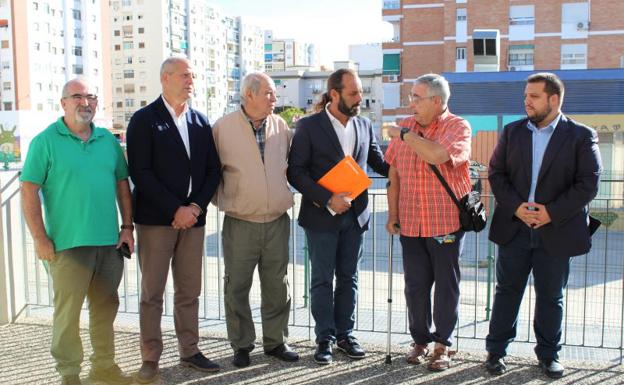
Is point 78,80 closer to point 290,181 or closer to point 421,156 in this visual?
point 290,181

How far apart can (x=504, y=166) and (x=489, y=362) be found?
1281mm

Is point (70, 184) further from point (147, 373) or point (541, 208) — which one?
point (541, 208)

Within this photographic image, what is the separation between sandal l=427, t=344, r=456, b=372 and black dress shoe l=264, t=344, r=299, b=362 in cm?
91

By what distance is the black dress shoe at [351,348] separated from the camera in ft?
14.4

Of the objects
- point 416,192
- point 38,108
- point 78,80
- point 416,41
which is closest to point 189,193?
point 78,80

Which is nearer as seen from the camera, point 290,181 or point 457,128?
point 457,128

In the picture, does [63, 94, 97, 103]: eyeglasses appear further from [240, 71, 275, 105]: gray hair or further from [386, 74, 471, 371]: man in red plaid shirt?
[386, 74, 471, 371]: man in red plaid shirt

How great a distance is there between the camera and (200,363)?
13.9ft

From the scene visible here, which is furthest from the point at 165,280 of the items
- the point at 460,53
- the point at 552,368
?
the point at 460,53

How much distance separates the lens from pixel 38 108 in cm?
6775

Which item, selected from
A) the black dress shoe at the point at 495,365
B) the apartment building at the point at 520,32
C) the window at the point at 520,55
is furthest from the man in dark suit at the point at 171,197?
the window at the point at 520,55

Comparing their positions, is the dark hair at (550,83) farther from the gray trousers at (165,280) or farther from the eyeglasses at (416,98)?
the gray trousers at (165,280)

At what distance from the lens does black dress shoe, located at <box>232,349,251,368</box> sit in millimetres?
4281

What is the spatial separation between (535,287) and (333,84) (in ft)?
6.10
